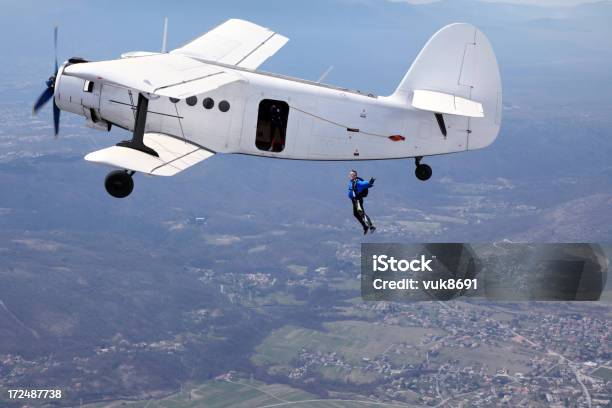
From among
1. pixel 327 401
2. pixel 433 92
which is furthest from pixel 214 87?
pixel 327 401

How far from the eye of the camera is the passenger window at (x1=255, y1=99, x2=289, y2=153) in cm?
2956

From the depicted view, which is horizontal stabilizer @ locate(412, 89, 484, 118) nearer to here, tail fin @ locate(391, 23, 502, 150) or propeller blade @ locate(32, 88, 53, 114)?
tail fin @ locate(391, 23, 502, 150)

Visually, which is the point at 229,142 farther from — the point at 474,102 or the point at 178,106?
the point at 474,102

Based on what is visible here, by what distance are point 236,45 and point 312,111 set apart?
251 inches

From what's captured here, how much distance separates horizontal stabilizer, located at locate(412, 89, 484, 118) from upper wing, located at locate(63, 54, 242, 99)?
19.5 feet

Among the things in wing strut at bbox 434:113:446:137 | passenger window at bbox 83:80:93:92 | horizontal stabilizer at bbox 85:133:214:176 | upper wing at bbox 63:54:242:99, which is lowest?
horizontal stabilizer at bbox 85:133:214:176

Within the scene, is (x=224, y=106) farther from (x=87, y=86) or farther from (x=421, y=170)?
(x=421, y=170)

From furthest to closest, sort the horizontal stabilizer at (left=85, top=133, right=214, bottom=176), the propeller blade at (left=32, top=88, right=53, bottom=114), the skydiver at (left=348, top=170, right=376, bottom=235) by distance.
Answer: the propeller blade at (left=32, top=88, right=53, bottom=114) → the skydiver at (left=348, top=170, right=376, bottom=235) → the horizontal stabilizer at (left=85, top=133, right=214, bottom=176)

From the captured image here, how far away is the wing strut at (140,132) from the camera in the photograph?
2805 cm

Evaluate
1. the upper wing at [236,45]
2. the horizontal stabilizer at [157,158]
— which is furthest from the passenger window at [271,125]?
the upper wing at [236,45]

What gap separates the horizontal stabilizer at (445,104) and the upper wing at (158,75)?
5931 millimetres

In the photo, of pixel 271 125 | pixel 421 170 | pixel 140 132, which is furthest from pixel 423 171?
pixel 140 132

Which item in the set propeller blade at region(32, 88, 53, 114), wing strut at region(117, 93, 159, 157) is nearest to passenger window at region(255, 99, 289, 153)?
wing strut at region(117, 93, 159, 157)

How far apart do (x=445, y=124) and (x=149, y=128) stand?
9794 mm
